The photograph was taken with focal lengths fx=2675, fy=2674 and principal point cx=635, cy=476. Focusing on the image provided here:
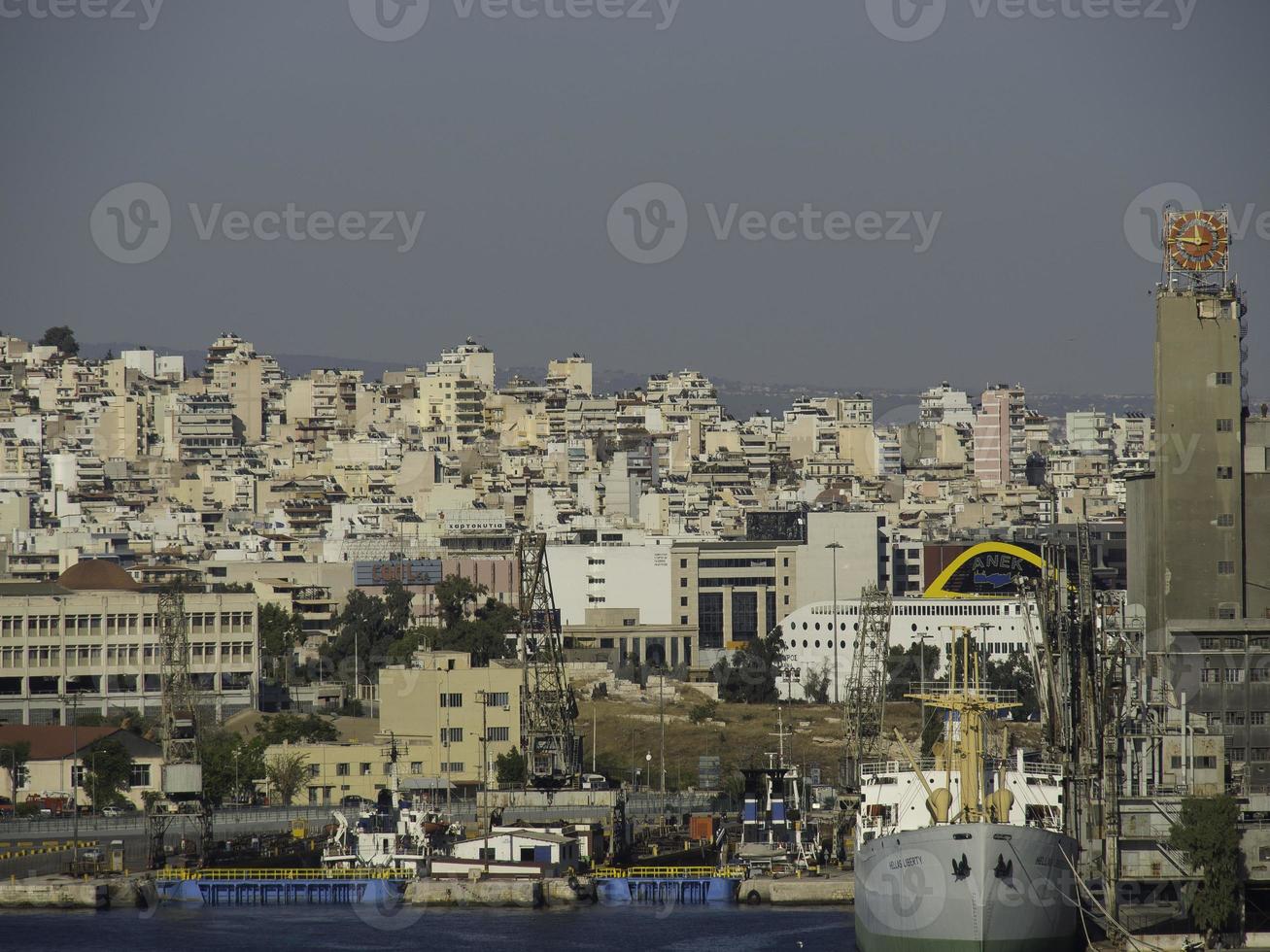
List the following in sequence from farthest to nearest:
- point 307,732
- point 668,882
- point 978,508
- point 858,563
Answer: point 978,508, point 858,563, point 307,732, point 668,882

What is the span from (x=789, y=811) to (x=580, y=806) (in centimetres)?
509

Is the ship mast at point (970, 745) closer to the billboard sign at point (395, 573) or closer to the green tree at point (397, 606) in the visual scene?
the green tree at point (397, 606)

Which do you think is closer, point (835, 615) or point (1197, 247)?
point (1197, 247)

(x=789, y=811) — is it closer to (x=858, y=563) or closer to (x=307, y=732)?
(x=307, y=732)

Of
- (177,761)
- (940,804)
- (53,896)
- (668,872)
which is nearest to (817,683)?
(177,761)

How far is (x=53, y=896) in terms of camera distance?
171ft

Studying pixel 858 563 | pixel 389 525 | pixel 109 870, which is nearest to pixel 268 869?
pixel 109 870

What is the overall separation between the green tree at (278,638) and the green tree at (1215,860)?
195ft

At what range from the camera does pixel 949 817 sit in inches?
1879

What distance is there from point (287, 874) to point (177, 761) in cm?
596

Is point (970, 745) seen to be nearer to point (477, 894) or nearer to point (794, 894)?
point (794, 894)

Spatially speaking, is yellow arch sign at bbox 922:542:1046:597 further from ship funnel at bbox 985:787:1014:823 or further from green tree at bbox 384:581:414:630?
ship funnel at bbox 985:787:1014:823

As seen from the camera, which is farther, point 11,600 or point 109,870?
point 11,600

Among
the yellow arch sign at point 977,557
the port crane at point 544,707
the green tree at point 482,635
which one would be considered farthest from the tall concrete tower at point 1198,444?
the yellow arch sign at point 977,557
